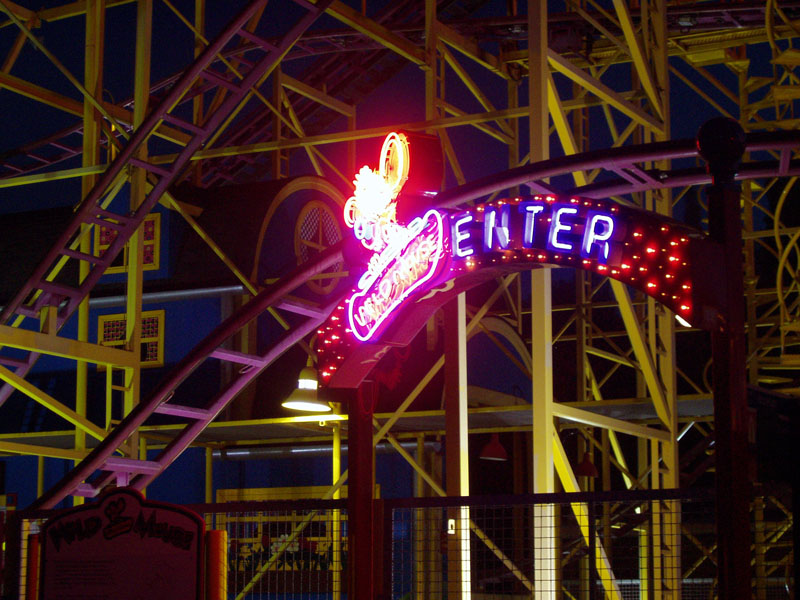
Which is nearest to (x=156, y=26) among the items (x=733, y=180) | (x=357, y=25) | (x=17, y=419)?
(x=17, y=419)

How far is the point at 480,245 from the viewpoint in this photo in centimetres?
875

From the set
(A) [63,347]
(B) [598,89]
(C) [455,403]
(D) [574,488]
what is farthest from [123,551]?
(B) [598,89]

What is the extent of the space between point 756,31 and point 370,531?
13.6 metres

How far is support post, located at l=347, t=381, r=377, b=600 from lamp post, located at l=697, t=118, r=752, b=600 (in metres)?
2.82

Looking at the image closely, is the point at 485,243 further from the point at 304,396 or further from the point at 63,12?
the point at 63,12

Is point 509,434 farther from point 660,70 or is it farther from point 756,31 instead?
point 660,70

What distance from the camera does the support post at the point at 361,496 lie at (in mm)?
8117

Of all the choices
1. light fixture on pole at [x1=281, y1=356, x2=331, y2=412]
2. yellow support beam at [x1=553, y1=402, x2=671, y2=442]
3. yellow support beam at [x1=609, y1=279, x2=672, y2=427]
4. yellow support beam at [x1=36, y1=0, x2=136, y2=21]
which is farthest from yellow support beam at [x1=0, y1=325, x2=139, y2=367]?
yellow support beam at [x1=609, y1=279, x2=672, y2=427]

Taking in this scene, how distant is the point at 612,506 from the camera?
66.3ft

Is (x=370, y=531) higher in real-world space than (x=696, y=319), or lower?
lower

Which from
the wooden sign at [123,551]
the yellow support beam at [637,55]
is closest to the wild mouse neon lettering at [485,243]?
the wooden sign at [123,551]

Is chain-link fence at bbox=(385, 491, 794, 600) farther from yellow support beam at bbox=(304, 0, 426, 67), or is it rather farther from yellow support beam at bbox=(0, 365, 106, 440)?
yellow support beam at bbox=(304, 0, 426, 67)

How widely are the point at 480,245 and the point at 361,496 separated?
2107 mm

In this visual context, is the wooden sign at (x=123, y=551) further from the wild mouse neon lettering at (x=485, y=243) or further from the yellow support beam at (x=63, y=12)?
the yellow support beam at (x=63, y=12)
